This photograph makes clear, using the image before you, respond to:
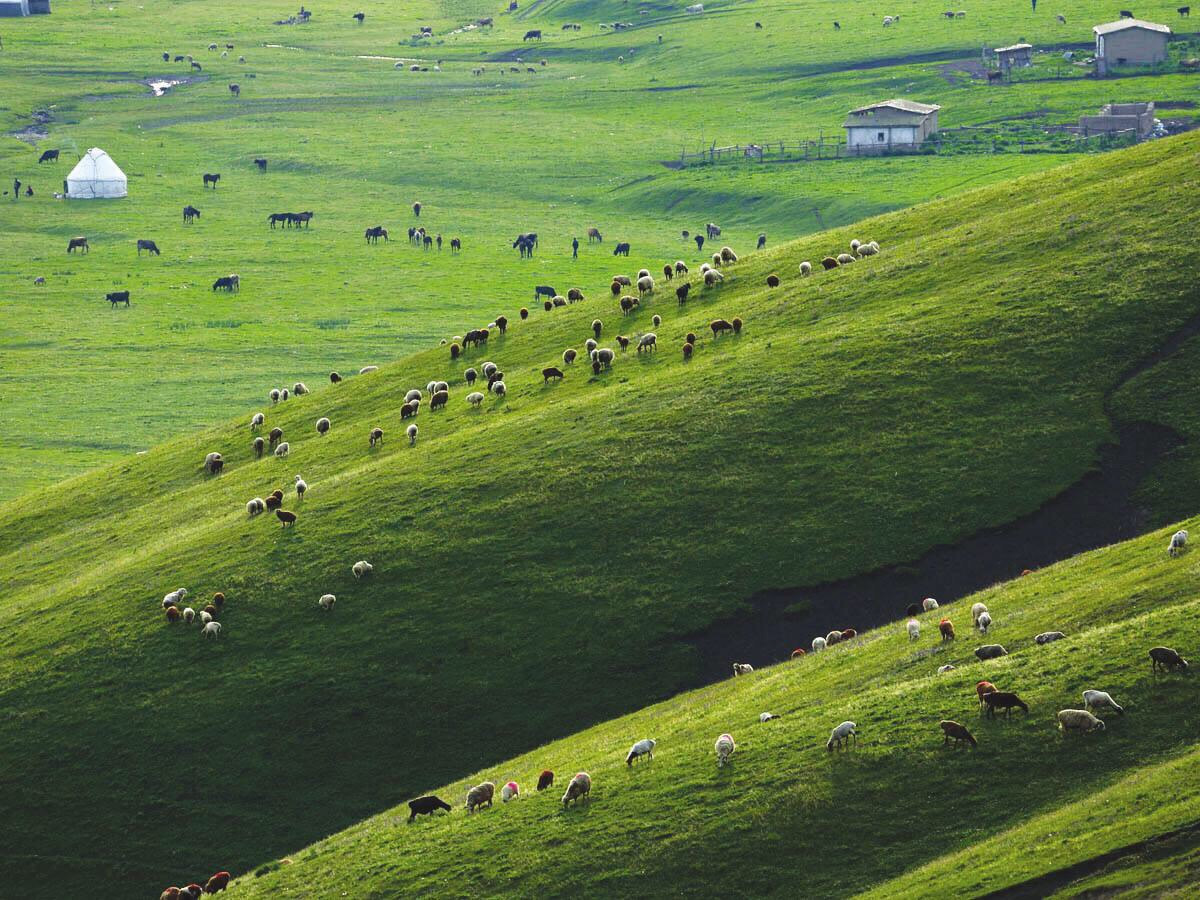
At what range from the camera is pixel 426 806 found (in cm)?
4188

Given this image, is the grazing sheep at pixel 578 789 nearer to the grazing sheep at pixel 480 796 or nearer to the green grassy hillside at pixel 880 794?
the green grassy hillside at pixel 880 794

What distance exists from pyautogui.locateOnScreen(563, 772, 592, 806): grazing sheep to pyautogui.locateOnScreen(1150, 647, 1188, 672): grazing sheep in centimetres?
1376

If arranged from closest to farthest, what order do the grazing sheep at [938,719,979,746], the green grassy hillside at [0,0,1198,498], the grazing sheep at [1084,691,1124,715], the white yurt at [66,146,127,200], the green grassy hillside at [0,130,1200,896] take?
the grazing sheep at [1084,691,1124,715] → the grazing sheep at [938,719,979,746] → the green grassy hillside at [0,130,1200,896] → the green grassy hillside at [0,0,1198,498] → the white yurt at [66,146,127,200]

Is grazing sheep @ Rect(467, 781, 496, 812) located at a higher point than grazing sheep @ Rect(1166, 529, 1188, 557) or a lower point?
lower

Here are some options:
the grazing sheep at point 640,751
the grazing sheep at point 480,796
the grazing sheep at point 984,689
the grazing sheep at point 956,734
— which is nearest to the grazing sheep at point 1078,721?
the grazing sheep at point 984,689

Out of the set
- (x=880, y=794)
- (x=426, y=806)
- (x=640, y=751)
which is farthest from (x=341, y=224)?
(x=880, y=794)

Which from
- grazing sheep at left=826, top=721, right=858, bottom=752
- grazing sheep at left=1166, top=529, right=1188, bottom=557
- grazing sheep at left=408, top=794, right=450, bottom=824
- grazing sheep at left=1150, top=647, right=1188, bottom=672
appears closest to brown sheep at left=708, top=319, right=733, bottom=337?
grazing sheep at left=1166, top=529, right=1188, bottom=557

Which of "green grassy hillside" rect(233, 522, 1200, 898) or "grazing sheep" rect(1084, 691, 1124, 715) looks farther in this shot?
"grazing sheep" rect(1084, 691, 1124, 715)

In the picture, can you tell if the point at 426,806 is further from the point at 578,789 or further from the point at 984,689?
the point at 984,689

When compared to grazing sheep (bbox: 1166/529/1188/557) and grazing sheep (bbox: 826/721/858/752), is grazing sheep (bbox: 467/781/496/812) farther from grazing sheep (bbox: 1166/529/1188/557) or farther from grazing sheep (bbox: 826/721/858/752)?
grazing sheep (bbox: 1166/529/1188/557)

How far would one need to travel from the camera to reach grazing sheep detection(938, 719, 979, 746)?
35219mm

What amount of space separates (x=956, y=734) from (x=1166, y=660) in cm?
505

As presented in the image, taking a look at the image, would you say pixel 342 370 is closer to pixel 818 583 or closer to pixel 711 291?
pixel 711 291

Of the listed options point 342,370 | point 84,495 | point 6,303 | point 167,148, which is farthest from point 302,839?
point 167,148
